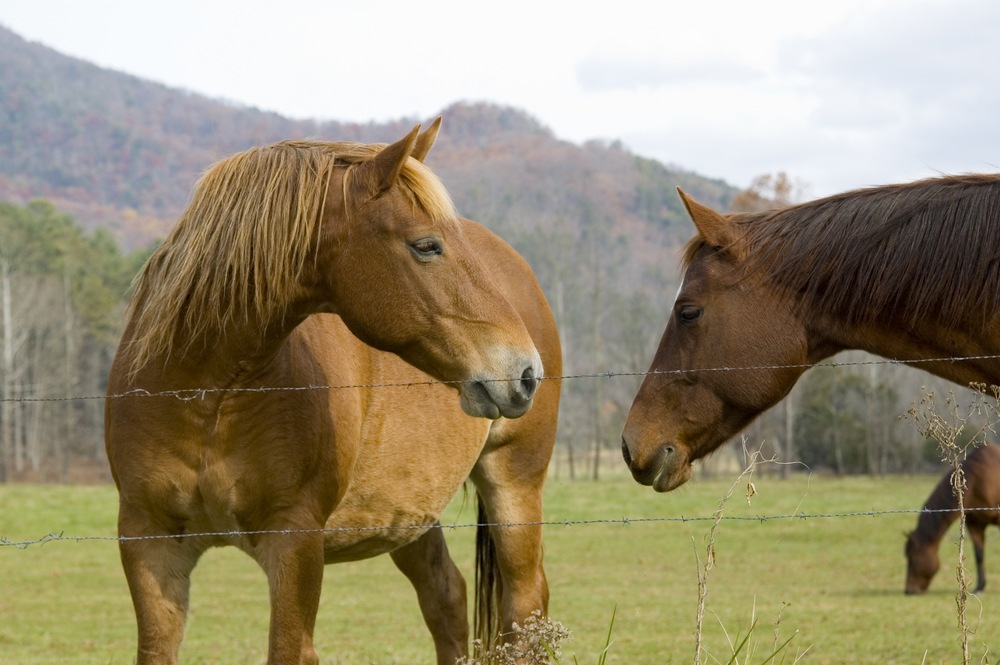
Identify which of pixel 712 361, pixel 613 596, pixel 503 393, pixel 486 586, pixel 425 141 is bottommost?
pixel 613 596

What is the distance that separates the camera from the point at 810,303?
3959 millimetres

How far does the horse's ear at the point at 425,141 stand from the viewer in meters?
3.45

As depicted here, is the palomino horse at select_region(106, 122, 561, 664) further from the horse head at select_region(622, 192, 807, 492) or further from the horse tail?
the horse tail

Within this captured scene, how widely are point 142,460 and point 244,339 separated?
1.83ft

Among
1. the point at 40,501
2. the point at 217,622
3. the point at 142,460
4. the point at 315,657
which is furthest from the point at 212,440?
the point at 40,501

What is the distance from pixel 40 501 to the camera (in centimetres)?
2566

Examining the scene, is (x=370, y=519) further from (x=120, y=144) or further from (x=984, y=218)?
(x=120, y=144)

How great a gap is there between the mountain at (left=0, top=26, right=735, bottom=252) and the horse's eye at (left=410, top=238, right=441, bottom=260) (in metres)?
100

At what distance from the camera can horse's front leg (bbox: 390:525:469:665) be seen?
5441 millimetres

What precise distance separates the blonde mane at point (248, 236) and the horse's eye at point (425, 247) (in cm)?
10

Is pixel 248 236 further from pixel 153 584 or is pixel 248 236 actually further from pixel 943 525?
pixel 943 525

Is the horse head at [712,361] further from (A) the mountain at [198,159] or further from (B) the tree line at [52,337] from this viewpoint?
(A) the mountain at [198,159]

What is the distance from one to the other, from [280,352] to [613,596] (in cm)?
1140

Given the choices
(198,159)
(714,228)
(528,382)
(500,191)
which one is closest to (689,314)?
(714,228)
